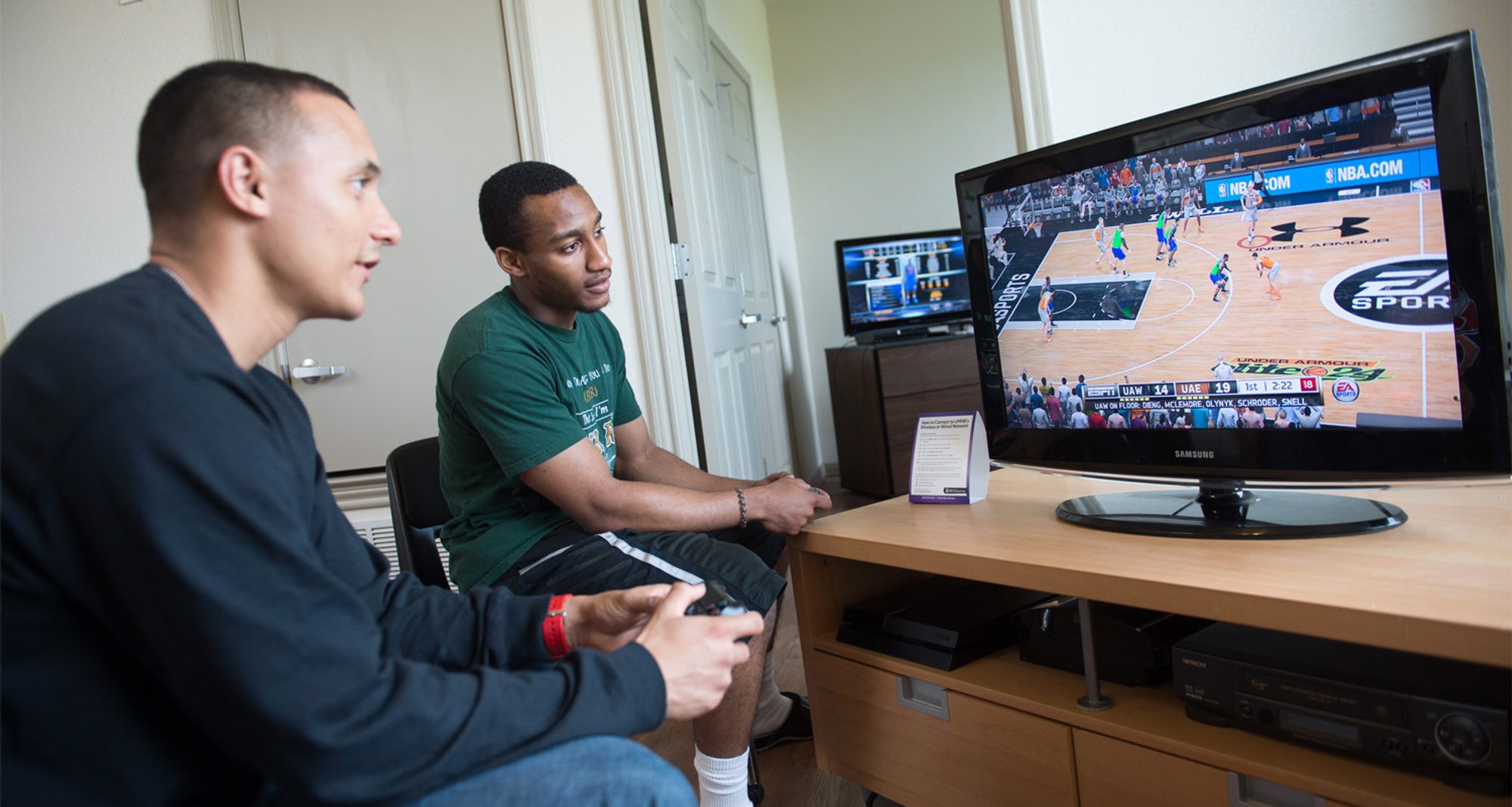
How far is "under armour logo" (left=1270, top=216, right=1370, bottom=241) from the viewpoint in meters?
1.06

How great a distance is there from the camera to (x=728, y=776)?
143 cm

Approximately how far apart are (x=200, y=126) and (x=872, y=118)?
4626mm

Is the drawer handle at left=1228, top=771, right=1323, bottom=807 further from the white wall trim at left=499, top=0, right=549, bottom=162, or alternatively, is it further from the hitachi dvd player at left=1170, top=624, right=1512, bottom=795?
the white wall trim at left=499, top=0, right=549, bottom=162

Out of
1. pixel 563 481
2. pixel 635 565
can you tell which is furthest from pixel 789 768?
pixel 563 481

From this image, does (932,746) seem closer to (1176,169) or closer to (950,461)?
(950,461)

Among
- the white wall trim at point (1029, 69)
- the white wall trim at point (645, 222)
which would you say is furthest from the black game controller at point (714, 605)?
the white wall trim at point (645, 222)

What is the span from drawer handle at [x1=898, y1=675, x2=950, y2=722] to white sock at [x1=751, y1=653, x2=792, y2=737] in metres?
0.46

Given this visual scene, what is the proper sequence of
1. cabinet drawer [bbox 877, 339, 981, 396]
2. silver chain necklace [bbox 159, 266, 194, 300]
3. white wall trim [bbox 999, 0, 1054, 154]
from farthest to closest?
cabinet drawer [bbox 877, 339, 981, 396] → white wall trim [bbox 999, 0, 1054, 154] → silver chain necklace [bbox 159, 266, 194, 300]

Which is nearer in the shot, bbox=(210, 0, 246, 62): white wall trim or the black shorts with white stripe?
the black shorts with white stripe

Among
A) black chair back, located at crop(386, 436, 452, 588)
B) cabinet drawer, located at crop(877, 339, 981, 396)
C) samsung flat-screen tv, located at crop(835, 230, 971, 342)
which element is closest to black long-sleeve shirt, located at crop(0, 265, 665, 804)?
black chair back, located at crop(386, 436, 452, 588)

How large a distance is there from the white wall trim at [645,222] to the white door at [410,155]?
0.32m

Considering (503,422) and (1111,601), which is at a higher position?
(503,422)

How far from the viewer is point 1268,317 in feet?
3.79

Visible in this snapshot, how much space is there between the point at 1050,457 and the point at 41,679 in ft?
4.11
